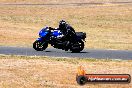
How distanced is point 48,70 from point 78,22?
3056 centimetres

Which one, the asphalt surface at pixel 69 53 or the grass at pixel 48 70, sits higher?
the asphalt surface at pixel 69 53

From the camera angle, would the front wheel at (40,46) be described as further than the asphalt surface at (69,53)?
Yes

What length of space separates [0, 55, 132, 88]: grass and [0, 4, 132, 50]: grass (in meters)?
8.30

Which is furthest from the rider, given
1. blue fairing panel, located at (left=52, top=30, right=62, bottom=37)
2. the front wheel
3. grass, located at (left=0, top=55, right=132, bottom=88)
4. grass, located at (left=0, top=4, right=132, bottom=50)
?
grass, located at (left=0, top=4, right=132, bottom=50)

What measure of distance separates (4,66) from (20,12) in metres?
38.8

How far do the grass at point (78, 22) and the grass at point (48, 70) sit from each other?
8304 millimetres

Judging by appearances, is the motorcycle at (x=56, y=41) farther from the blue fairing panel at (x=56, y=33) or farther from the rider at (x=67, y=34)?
the rider at (x=67, y=34)

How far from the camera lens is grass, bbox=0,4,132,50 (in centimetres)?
3516

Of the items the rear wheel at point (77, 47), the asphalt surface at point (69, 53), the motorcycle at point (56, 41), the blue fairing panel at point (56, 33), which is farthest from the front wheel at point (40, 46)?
the rear wheel at point (77, 47)

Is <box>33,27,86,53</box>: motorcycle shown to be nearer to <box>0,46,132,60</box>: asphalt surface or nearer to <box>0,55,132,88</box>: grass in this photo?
<box>0,46,132,60</box>: asphalt surface

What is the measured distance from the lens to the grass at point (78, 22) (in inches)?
1384

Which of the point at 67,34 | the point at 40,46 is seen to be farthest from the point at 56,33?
the point at 40,46

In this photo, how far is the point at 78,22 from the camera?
50.6 meters

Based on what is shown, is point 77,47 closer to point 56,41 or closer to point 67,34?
point 67,34
